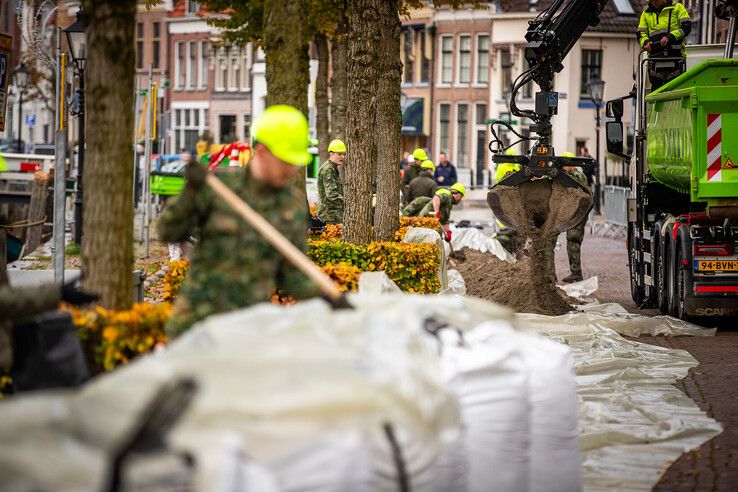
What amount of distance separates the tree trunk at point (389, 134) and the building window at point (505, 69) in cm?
4848

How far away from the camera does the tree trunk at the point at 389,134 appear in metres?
16.3

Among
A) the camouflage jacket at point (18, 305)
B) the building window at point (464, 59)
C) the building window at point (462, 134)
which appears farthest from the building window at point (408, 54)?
the camouflage jacket at point (18, 305)

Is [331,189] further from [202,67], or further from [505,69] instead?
[202,67]

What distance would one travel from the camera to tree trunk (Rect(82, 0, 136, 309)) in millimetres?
7418

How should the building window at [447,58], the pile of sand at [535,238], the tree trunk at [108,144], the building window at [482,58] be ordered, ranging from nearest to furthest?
1. the tree trunk at [108,144]
2. the pile of sand at [535,238]
3. the building window at [482,58]
4. the building window at [447,58]

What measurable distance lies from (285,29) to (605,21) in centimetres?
4956

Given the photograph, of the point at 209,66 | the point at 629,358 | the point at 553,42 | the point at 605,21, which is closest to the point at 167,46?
the point at 209,66

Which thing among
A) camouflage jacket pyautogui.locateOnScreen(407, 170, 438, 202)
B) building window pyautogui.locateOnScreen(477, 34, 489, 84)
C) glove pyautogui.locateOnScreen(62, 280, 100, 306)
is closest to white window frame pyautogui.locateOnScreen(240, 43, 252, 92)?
building window pyautogui.locateOnScreen(477, 34, 489, 84)

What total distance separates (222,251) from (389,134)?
394 inches

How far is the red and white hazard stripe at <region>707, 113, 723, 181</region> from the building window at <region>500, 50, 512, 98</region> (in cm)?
4982

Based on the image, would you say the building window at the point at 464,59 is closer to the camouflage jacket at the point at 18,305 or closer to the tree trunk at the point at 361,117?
the tree trunk at the point at 361,117

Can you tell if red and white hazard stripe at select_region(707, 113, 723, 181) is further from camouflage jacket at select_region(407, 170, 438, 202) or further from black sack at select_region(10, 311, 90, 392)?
camouflage jacket at select_region(407, 170, 438, 202)

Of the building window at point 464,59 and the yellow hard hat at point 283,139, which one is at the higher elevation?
the building window at point 464,59

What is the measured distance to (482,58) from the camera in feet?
221
